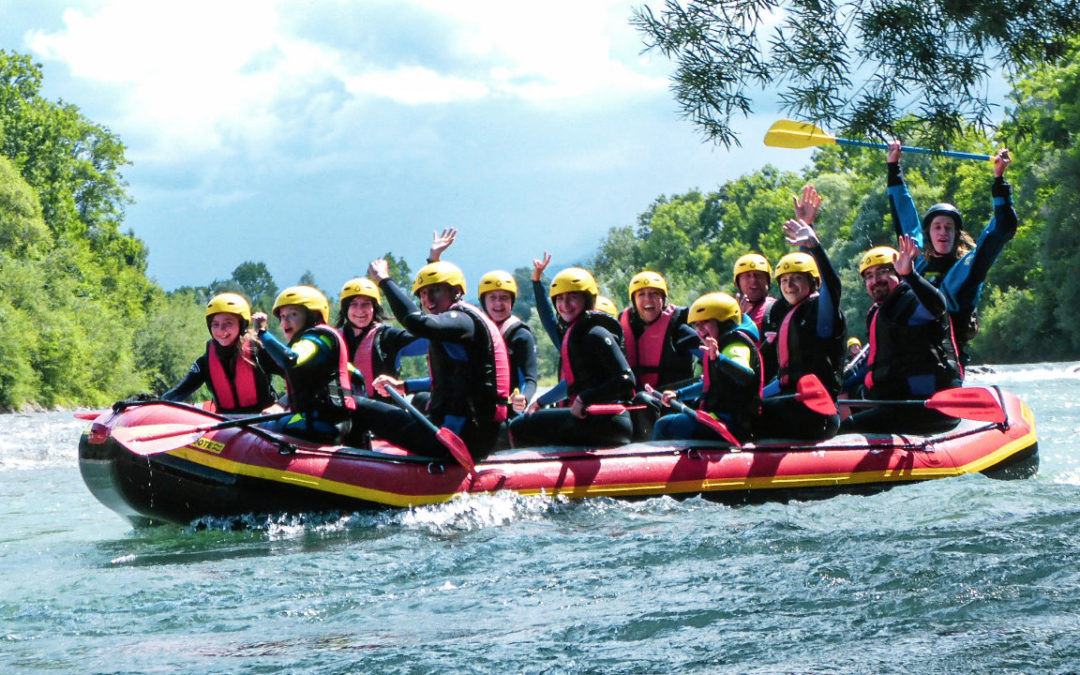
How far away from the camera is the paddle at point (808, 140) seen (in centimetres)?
577

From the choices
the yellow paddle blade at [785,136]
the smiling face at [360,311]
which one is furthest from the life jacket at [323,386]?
the yellow paddle blade at [785,136]

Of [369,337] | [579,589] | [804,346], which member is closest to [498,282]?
[369,337]

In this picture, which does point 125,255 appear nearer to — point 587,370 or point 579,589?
point 587,370

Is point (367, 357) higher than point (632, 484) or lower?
higher

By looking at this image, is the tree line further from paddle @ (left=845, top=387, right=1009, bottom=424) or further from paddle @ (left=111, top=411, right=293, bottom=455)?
paddle @ (left=111, top=411, right=293, bottom=455)

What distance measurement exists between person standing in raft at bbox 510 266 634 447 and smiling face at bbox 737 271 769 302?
154cm

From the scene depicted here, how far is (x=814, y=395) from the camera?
8594 millimetres

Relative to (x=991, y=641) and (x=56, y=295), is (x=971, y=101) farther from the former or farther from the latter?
(x=56, y=295)

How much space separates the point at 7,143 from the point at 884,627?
4080 centimetres

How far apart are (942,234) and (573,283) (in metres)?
2.96

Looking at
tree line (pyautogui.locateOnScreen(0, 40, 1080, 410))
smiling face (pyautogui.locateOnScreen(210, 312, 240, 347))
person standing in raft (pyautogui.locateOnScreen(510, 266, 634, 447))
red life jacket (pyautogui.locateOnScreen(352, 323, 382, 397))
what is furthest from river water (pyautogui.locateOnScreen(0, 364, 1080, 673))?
tree line (pyautogui.locateOnScreen(0, 40, 1080, 410))

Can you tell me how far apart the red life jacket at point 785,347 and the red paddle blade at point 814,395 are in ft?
0.67

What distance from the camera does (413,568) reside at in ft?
21.9

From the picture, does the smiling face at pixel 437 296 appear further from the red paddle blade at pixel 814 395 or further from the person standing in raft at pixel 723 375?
the red paddle blade at pixel 814 395
